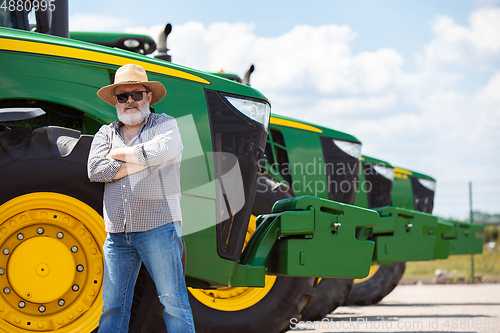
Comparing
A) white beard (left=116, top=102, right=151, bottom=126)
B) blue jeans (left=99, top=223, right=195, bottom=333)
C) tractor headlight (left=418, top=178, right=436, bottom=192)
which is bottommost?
blue jeans (left=99, top=223, right=195, bottom=333)

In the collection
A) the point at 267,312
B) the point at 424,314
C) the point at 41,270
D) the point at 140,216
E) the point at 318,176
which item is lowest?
the point at 424,314

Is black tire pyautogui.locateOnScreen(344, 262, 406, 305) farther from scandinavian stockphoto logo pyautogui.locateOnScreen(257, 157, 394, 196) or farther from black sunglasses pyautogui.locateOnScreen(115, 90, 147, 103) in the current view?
black sunglasses pyautogui.locateOnScreen(115, 90, 147, 103)

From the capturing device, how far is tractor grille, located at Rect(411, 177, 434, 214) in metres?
9.99

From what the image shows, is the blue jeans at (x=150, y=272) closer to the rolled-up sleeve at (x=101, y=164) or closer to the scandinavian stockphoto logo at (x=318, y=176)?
the rolled-up sleeve at (x=101, y=164)

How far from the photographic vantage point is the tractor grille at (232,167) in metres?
3.96

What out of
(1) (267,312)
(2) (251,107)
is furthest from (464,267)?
(2) (251,107)

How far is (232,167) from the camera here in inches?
159

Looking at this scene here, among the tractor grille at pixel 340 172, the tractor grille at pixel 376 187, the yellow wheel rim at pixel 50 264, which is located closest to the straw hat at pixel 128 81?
the yellow wheel rim at pixel 50 264

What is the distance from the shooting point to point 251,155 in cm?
413

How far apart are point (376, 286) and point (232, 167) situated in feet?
20.6

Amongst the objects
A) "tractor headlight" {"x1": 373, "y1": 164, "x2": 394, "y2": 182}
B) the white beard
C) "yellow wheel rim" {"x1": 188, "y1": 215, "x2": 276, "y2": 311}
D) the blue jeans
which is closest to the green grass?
"tractor headlight" {"x1": 373, "y1": 164, "x2": 394, "y2": 182}

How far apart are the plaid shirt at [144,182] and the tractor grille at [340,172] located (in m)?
3.89

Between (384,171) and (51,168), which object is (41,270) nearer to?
(51,168)

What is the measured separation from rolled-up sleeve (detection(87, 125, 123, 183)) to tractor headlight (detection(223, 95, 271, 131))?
115 cm
